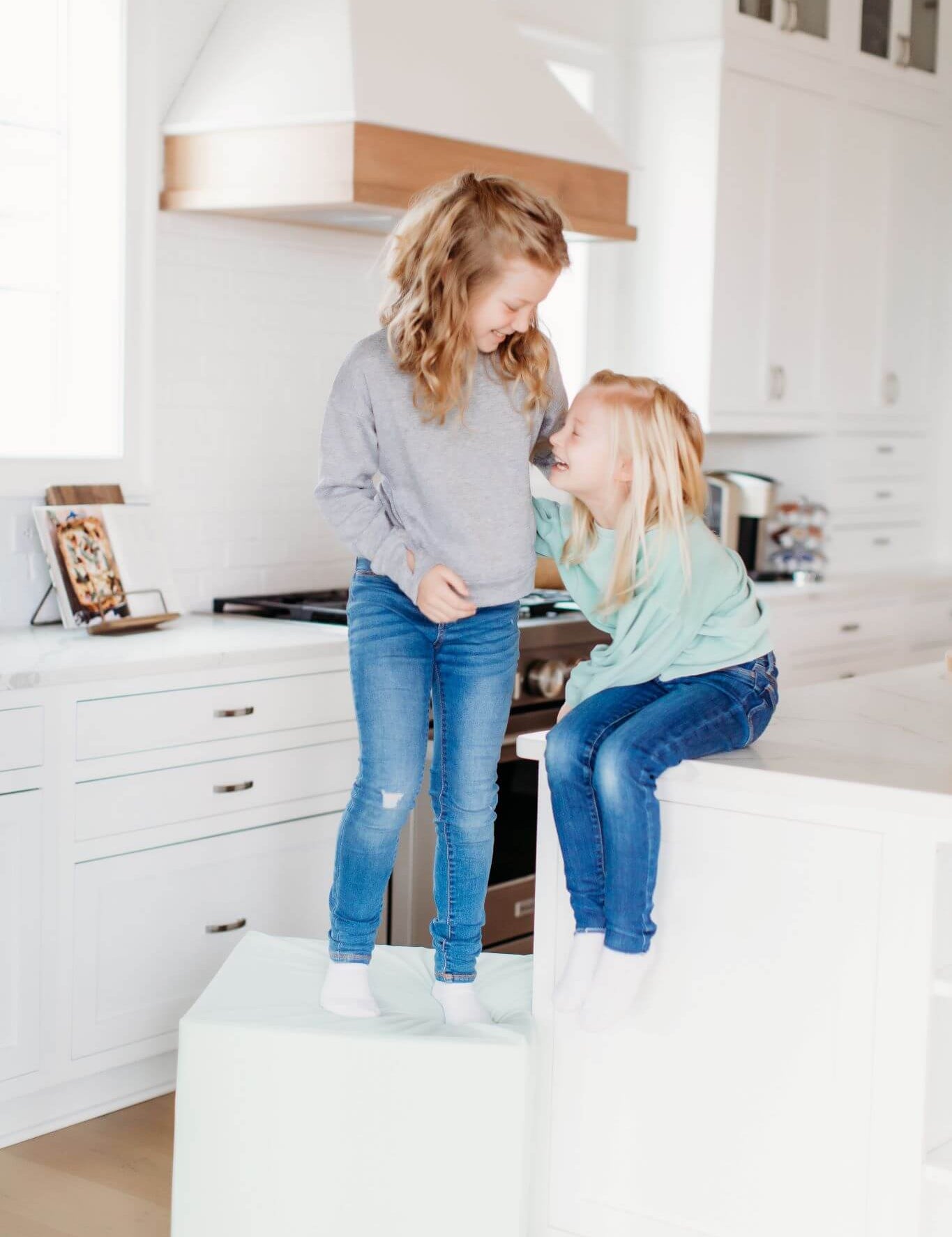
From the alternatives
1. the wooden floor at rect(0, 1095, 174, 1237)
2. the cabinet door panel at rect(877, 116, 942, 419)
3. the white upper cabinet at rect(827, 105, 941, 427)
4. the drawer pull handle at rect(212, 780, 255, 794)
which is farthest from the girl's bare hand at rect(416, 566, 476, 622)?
the cabinet door panel at rect(877, 116, 942, 419)

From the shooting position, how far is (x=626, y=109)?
4.36 m

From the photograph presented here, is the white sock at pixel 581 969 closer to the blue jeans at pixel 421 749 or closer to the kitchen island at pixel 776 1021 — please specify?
the kitchen island at pixel 776 1021

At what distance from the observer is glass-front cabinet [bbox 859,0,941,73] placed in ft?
15.2

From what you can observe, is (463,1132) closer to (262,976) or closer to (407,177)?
(262,976)

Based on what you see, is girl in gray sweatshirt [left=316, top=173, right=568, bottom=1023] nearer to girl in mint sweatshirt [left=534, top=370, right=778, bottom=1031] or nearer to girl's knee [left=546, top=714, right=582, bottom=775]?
girl in mint sweatshirt [left=534, top=370, right=778, bottom=1031]

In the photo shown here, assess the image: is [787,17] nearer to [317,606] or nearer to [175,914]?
[317,606]

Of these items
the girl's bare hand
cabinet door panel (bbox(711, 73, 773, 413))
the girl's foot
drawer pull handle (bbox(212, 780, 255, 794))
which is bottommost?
the girl's foot

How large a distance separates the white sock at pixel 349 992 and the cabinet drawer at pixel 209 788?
2.00ft

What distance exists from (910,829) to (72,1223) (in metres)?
1.37

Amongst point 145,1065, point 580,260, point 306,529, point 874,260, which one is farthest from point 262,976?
point 874,260

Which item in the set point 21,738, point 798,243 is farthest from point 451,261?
point 798,243

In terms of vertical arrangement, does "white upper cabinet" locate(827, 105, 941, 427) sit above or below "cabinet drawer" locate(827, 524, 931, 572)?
above

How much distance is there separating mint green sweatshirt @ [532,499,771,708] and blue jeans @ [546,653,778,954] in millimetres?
44

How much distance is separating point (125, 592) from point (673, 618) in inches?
55.6
